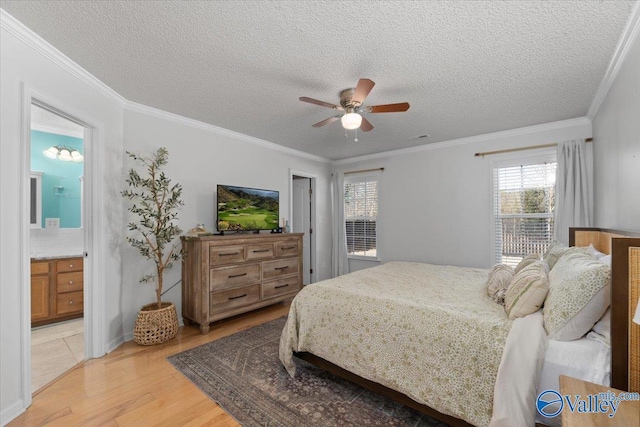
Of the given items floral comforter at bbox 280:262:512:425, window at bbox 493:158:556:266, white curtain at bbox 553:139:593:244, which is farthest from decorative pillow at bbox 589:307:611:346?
window at bbox 493:158:556:266

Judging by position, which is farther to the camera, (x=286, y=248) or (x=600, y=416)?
(x=286, y=248)

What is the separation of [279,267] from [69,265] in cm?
262

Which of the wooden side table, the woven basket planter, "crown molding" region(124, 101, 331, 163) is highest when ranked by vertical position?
"crown molding" region(124, 101, 331, 163)

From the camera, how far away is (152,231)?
2.96 meters

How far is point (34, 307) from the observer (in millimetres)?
3229

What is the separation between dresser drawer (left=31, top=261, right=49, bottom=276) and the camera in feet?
10.6

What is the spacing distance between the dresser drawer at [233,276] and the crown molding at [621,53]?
12.7 feet

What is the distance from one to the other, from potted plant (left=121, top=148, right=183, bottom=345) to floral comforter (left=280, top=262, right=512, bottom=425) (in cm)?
142

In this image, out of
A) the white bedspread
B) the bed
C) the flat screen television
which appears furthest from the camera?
the flat screen television

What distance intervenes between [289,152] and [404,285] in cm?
319

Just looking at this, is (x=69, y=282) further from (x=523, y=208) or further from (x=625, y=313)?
(x=523, y=208)

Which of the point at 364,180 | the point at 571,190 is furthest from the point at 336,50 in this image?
the point at 364,180

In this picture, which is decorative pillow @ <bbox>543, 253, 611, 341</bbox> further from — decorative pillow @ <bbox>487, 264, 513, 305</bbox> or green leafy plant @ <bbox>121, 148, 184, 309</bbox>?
green leafy plant @ <bbox>121, 148, 184, 309</bbox>

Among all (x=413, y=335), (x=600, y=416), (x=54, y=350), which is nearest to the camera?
(x=600, y=416)
